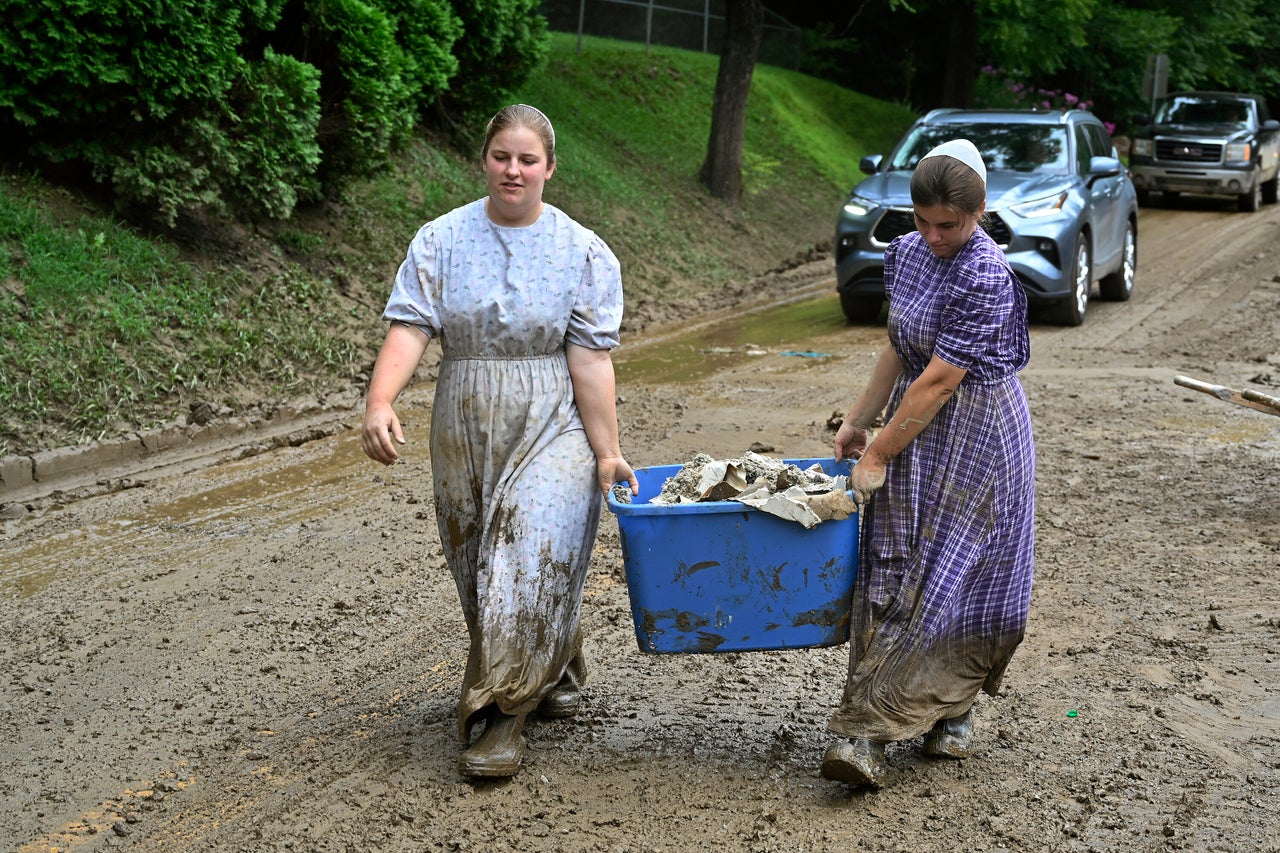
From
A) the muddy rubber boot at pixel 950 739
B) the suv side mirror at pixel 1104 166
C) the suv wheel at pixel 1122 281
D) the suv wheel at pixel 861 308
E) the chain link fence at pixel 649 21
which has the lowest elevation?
the muddy rubber boot at pixel 950 739

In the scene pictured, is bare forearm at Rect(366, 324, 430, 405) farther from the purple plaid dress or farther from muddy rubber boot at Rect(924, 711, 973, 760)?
muddy rubber boot at Rect(924, 711, 973, 760)

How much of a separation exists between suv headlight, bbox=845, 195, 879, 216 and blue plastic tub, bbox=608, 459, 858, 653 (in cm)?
898

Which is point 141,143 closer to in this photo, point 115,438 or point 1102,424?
point 115,438

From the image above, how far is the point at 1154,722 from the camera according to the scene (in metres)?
4.72

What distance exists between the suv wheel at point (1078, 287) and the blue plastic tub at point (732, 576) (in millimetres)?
9384

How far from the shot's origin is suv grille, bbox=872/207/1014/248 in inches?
488

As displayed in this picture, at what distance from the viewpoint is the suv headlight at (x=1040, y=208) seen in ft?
40.7

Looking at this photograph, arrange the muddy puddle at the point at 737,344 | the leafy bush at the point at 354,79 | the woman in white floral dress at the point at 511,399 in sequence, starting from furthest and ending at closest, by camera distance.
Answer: the leafy bush at the point at 354,79
the muddy puddle at the point at 737,344
the woman in white floral dress at the point at 511,399

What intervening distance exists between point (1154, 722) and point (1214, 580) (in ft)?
5.55

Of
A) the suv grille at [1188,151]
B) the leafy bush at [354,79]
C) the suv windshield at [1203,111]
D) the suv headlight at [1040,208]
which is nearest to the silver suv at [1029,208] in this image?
the suv headlight at [1040,208]

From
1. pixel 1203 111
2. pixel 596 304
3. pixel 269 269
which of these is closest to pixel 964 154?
pixel 596 304

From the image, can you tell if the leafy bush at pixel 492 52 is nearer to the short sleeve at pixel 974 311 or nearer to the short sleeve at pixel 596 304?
the short sleeve at pixel 596 304

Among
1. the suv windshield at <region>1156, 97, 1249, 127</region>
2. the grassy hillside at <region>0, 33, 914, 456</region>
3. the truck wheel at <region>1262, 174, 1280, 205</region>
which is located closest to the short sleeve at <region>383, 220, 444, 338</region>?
the grassy hillside at <region>0, 33, 914, 456</region>

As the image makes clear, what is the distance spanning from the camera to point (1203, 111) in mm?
25297
